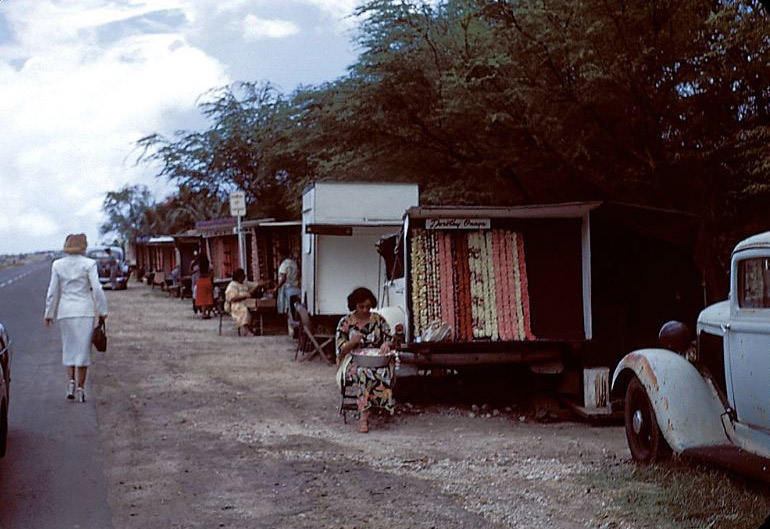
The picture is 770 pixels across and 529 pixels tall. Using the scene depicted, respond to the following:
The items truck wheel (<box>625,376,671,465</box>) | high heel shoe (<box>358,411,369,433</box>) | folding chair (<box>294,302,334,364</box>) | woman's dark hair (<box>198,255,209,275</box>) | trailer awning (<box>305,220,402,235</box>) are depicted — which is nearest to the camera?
truck wheel (<box>625,376,671,465</box>)

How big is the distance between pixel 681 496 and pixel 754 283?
1.46m

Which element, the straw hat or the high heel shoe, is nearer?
the high heel shoe

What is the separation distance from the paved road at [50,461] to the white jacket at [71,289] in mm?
1021

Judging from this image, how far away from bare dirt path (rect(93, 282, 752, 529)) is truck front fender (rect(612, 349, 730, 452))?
23.5 inches

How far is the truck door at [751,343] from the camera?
19.5ft

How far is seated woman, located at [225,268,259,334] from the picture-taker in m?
19.0

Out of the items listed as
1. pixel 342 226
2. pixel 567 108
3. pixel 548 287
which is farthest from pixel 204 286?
pixel 548 287

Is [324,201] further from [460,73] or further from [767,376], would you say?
[767,376]

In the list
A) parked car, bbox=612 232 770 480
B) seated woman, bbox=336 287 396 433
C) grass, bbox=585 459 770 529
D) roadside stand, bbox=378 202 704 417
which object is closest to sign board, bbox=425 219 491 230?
roadside stand, bbox=378 202 704 417

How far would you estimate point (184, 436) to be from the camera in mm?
8508

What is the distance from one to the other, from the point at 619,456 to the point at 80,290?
5.79 metres

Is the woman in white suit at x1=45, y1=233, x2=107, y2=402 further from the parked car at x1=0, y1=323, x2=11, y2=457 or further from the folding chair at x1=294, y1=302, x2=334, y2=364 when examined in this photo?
the folding chair at x1=294, y1=302, x2=334, y2=364

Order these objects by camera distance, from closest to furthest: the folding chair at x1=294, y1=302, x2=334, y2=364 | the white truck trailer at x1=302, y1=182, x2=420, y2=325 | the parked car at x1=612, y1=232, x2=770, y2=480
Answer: the parked car at x1=612, y1=232, x2=770, y2=480 < the folding chair at x1=294, y1=302, x2=334, y2=364 < the white truck trailer at x1=302, y1=182, x2=420, y2=325

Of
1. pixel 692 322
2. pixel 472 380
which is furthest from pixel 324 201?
pixel 692 322
